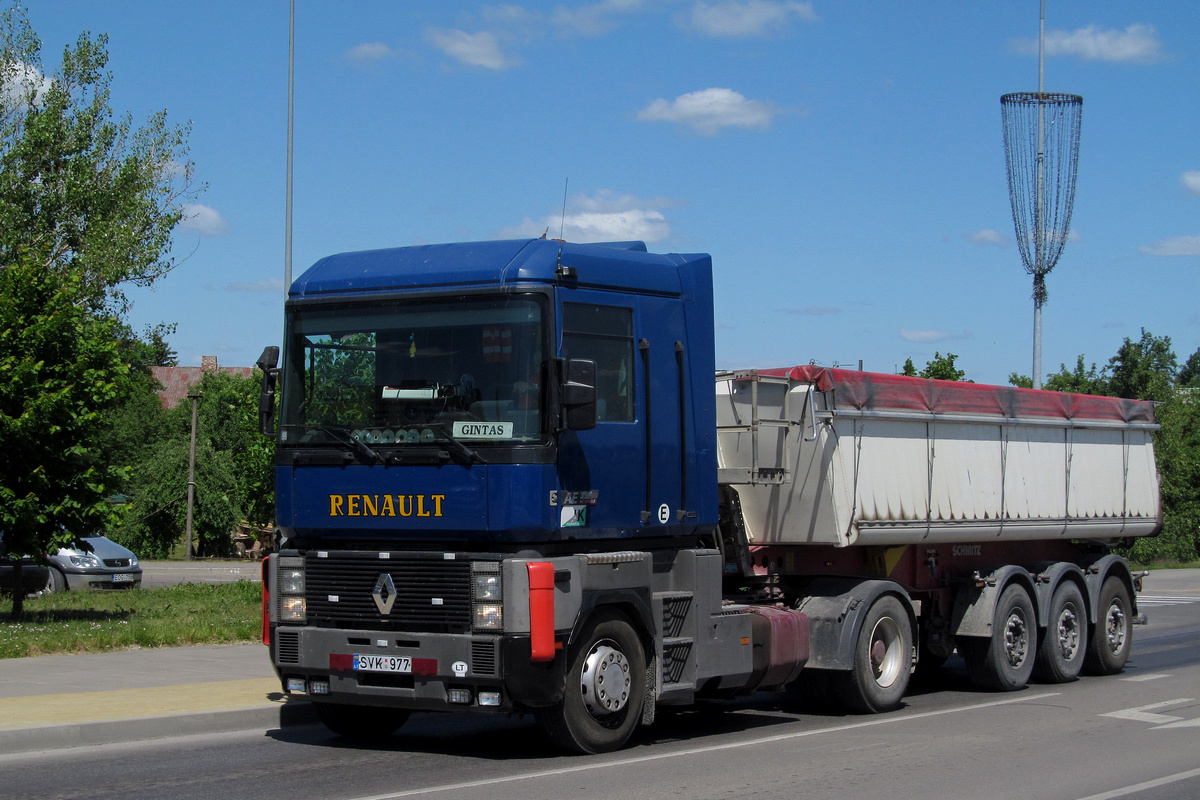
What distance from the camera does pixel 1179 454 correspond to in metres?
46.1

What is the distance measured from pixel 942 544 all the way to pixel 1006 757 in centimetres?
383

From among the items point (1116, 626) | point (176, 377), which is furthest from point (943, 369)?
point (176, 377)

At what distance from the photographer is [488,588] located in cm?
870

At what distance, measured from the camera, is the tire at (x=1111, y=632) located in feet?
49.1

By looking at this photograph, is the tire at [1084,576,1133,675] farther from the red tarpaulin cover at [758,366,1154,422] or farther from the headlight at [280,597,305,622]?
the headlight at [280,597,305,622]

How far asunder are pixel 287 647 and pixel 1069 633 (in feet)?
29.3

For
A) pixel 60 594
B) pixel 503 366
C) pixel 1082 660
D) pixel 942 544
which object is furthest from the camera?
pixel 60 594

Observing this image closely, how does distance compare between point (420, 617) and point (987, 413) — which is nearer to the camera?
point (420, 617)

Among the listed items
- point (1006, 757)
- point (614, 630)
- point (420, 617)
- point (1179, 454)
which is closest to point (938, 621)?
point (1006, 757)

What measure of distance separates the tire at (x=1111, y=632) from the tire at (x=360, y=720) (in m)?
8.47

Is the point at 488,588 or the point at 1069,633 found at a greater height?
the point at 488,588

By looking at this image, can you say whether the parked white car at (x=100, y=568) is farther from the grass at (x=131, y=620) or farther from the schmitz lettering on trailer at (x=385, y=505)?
the schmitz lettering on trailer at (x=385, y=505)

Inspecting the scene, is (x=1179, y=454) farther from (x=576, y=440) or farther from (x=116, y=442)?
A: (x=116, y=442)

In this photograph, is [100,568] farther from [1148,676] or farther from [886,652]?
[1148,676]
